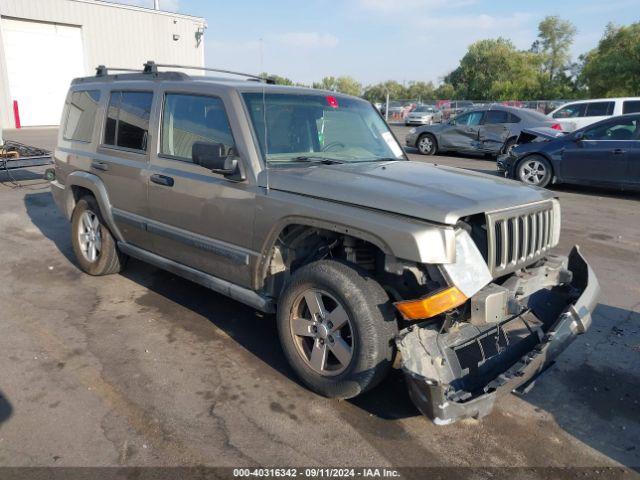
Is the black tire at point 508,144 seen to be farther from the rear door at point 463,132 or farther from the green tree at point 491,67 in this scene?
the green tree at point 491,67

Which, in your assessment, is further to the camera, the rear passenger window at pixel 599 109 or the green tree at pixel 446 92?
the green tree at pixel 446 92

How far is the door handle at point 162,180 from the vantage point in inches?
165

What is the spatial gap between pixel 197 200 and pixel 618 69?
146 ft

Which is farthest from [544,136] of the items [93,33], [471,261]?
[93,33]

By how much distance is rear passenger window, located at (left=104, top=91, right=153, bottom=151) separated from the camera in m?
4.51

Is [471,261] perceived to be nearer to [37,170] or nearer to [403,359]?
[403,359]

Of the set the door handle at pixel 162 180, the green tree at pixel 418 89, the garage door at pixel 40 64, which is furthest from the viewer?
the green tree at pixel 418 89

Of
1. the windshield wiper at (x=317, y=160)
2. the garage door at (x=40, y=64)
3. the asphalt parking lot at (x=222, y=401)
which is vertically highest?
the garage door at (x=40, y=64)

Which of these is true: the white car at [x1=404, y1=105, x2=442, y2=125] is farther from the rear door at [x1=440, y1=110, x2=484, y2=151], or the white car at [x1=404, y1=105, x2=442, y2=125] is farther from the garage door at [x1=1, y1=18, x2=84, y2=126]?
the garage door at [x1=1, y1=18, x2=84, y2=126]

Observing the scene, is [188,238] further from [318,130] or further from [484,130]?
[484,130]

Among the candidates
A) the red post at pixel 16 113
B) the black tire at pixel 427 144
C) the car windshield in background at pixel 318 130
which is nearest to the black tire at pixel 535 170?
the black tire at pixel 427 144

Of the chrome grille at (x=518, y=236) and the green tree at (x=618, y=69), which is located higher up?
the green tree at (x=618, y=69)

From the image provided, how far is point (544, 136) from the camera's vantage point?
12062 millimetres

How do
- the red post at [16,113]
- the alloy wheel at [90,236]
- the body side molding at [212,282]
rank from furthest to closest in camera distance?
the red post at [16,113] < the alloy wheel at [90,236] < the body side molding at [212,282]
